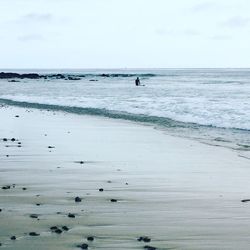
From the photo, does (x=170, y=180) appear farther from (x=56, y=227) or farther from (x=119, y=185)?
(x=56, y=227)

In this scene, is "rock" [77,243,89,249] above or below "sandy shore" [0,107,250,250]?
above

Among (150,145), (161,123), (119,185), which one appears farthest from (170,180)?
(161,123)

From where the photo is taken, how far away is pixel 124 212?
7137 mm

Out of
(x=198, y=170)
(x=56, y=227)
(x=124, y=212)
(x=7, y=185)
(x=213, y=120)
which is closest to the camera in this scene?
(x=56, y=227)

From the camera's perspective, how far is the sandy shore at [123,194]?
5930 mm

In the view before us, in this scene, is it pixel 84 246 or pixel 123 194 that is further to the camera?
pixel 123 194

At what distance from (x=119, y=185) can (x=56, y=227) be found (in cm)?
Answer: 296

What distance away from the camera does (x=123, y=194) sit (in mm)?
8344

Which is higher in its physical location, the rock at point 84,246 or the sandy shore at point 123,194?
the rock at point 84,246

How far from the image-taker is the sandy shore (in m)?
5.93

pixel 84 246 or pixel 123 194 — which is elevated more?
pixel 84 246

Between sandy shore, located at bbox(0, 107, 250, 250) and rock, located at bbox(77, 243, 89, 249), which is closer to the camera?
rock, located at bbox(77, 243, 89, 249)

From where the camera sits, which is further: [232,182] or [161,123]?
[161,123]

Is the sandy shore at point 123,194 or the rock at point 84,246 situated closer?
the rock at point 84,246
